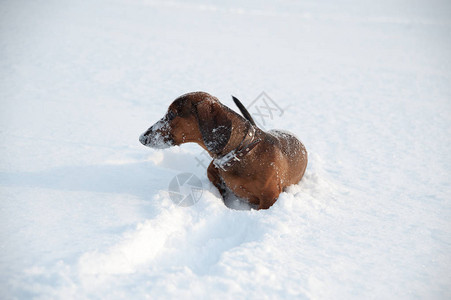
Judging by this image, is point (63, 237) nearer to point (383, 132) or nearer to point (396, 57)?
point (383, 132)

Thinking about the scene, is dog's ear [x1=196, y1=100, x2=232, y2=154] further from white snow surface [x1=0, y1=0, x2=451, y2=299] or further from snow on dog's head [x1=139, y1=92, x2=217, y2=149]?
white snow surface [x1=0, y1=0, x2=451, y2=299]

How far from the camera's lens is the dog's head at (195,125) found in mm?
2240

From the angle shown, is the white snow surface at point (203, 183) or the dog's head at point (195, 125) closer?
the white snow surface at point (203, 183)

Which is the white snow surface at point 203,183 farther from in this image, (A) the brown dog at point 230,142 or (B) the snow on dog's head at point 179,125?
(B) the snow on dog's head at point 179,125

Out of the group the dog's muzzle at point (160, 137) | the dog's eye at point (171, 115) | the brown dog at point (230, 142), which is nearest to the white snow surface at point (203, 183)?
the brown dog at point (230, 142)

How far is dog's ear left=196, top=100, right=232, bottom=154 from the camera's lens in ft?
7.32

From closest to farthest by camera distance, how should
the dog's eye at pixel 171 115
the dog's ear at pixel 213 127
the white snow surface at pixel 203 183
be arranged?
the white snow surface at pixel 203 183, the dog's ear at pixel 213 127, the dog's eye at pixel 171 115

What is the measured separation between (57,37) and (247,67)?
4.44m

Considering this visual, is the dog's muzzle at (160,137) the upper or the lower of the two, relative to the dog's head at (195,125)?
lower

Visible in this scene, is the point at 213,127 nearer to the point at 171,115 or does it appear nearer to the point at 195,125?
the point at 195,125

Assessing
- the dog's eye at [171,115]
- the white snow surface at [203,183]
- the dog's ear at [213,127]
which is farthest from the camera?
the dog's eye at [171,115]

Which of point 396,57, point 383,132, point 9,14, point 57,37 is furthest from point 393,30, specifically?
point 9,14

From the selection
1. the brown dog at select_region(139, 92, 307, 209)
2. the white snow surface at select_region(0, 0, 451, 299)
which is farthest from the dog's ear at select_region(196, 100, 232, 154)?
the white snow surface at select_region(0, 0, 451, 299)

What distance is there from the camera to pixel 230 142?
225 centimetres
